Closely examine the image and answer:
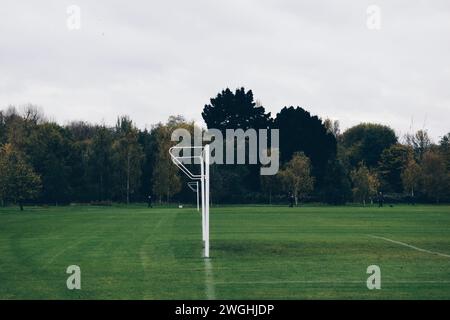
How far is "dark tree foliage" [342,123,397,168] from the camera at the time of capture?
387ft

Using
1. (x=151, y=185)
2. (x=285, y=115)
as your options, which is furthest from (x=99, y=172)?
(x=285, y=115)

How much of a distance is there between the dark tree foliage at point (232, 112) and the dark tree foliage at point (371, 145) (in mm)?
17804

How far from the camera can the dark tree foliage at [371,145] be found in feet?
387

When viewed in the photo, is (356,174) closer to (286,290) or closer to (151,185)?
(151,185)

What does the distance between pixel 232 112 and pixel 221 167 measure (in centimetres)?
1387

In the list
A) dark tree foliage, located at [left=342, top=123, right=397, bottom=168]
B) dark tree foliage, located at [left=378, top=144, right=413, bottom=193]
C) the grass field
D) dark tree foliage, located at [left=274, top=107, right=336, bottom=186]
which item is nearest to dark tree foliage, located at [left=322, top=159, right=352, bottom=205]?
dark tree foliage, located at [left=274, top=107, right=336, bottom=186]

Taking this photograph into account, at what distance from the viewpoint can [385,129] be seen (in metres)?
122

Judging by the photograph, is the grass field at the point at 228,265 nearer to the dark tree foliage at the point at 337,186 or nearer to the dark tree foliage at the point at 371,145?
the dark tree foliage at the point at 337,186

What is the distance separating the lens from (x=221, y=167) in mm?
97188

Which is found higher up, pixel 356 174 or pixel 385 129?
pixel 385 129

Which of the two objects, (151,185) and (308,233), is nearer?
(308,233)

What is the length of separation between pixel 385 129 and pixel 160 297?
111 m

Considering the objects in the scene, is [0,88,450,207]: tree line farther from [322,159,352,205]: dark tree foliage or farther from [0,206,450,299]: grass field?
[0,206,450,299]: grass field

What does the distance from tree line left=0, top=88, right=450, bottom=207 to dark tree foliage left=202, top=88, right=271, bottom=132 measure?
0.15 meters
